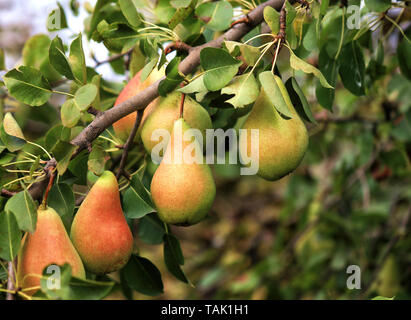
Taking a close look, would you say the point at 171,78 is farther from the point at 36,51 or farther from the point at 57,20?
the point at 36,51

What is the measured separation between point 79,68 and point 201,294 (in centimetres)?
197

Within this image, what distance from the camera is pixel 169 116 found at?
2.77 feet

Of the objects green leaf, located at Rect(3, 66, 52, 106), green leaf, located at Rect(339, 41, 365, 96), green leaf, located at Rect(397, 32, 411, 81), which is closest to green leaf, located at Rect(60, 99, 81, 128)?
→ green leaf, located at Rect(3, 66, 52, 106)

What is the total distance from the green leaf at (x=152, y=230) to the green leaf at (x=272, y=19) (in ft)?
1.68

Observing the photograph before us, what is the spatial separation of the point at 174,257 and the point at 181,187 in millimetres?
289

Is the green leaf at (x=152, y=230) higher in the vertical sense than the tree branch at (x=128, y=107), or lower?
lower

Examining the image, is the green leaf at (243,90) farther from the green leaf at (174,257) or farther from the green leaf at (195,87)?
the green leaf at (174,257)

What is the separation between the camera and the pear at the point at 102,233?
762 millimetres

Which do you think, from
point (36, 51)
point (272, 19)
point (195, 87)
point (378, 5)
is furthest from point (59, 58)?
point (378, 5)

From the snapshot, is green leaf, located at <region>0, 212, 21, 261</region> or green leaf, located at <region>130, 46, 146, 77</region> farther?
green leaf, located at <region>130, 46, 146, 77</region>

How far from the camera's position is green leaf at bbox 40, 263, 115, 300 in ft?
1.99

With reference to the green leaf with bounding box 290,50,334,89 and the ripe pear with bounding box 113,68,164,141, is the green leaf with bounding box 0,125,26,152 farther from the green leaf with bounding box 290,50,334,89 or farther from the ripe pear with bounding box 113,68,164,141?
the green leaf with bounding box 290,50,334,89

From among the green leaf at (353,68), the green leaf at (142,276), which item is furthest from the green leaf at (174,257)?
the green leaf at (353,68)

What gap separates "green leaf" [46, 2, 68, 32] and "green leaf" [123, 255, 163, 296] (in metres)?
0.56
